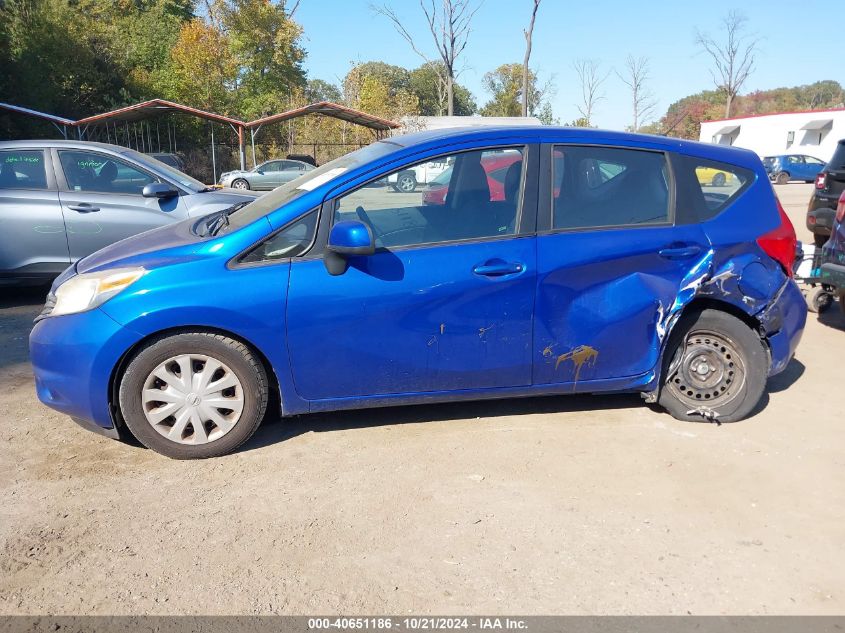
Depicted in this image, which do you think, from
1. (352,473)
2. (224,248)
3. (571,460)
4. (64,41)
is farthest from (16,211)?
(64,41)

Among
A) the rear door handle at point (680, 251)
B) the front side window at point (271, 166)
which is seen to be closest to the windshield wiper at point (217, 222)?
the rear door handle at point (680, 251)

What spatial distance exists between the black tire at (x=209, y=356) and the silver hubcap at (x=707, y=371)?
246 centimetres

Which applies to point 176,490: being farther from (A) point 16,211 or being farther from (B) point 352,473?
(A) point 16,211

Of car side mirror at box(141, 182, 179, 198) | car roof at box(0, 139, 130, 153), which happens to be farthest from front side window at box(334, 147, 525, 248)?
car roof at box(0, 139, 130, 153)

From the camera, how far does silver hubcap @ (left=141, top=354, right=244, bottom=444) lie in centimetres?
358

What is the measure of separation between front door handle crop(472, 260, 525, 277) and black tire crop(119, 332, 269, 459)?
1.29 m

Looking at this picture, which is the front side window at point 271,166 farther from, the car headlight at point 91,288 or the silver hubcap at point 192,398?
the silver hubcap at point 192,398

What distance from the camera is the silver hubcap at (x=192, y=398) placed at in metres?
3.58

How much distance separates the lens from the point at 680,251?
394 centimetres

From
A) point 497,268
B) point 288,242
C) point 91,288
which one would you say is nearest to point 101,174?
point 91,288

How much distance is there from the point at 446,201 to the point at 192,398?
5.74 ft

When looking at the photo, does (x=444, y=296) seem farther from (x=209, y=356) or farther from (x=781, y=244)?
(x=781, y=244)

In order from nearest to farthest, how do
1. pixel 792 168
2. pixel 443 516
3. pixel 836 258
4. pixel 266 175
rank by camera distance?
1. pixel 443 516
2. pixel 836 258
3. pixel 266 175
4. pixel 792 168

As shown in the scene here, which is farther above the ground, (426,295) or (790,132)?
(790,132)
